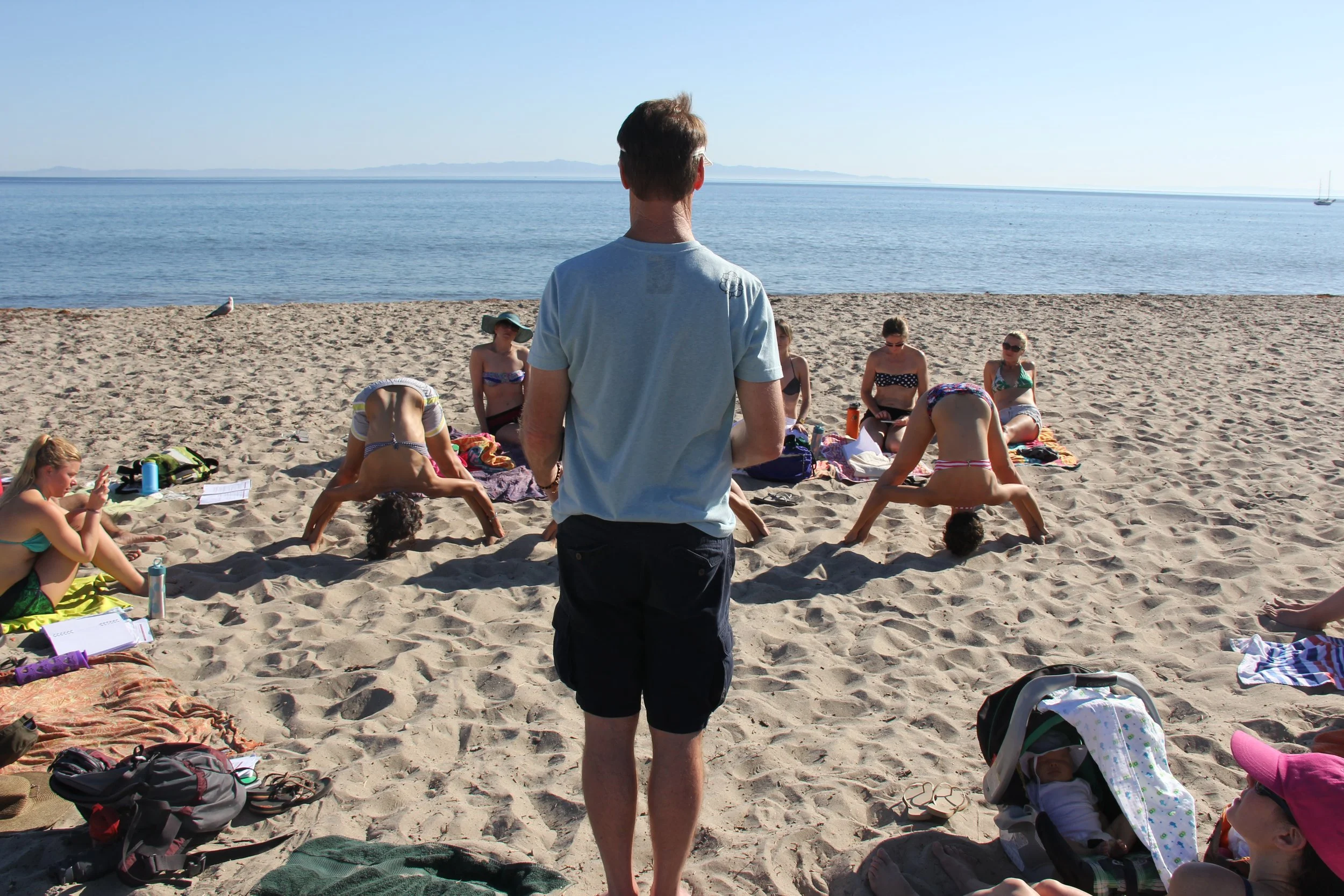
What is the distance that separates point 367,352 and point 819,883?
9511 millimetres

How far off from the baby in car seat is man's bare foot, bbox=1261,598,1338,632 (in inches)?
84.0

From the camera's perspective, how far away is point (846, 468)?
6.80 meters

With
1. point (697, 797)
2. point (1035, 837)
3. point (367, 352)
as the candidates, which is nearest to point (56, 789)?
point (697, 797)

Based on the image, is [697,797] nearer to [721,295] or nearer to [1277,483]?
[721,295]

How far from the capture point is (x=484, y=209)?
75375 millimetres

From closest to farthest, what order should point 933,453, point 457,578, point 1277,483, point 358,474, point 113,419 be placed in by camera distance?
1. point 457,578
2. point 358,474
3. point 1277,483
4. point 933,453
5. point 113,419

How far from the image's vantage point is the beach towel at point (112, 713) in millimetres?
3227

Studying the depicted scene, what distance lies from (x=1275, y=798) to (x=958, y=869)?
0.85m

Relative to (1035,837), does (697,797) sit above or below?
above

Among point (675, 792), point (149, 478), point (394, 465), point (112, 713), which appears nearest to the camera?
point (675, 792)

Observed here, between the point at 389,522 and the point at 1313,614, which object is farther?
the point at 389,522

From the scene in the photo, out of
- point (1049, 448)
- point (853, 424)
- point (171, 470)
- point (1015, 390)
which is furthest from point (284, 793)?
point (1015, 390)

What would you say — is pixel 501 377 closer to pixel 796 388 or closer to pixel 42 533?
pixel 796 388

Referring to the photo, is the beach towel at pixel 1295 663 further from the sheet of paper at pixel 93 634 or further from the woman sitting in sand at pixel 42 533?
the woman sitting in sand at pixel 42 533
